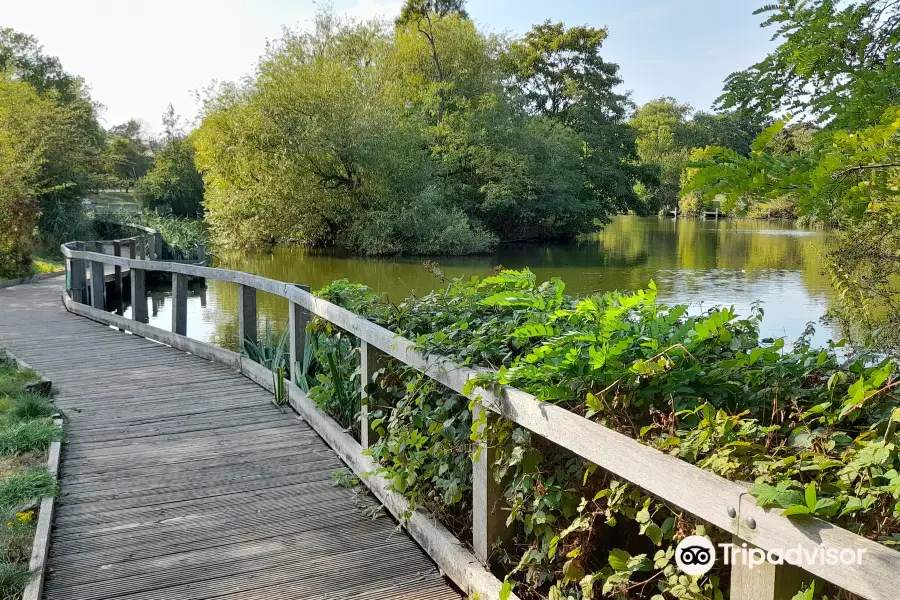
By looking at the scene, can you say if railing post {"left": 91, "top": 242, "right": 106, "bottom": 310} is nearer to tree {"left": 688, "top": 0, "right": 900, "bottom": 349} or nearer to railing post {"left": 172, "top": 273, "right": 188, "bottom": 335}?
railing post {"left": 172, "top": 273, "right": 188, "bottom": 335}

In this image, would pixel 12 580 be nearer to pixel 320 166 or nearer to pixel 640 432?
pixel 640 432

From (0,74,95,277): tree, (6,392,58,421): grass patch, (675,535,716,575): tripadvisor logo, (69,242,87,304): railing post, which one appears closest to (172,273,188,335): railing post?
(6,392,58,421): grass patch

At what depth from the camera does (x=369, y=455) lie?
3.74 m

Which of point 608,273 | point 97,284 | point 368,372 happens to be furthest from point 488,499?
point 608,273

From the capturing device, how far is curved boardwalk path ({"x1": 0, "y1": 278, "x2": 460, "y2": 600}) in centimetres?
283

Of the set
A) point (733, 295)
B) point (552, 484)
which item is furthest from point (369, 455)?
point (733, 295)

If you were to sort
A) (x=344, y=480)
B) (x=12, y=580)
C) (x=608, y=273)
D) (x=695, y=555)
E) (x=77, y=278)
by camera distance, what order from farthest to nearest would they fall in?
1. (x=608, y=273)
2. (x=77, y=278)
3. (x=344, y=480)
4. (x=12, y=580)
5. (x=695, y=555)

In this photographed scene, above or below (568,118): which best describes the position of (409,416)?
below

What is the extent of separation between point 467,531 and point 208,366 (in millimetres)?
4554

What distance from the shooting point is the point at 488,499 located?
2570 millimetres

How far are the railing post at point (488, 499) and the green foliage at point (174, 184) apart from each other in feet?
162

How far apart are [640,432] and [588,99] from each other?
4206 centimetres

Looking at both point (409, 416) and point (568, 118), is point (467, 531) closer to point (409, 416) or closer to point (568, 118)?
point (409, 416)

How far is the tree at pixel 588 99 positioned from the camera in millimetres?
39844
